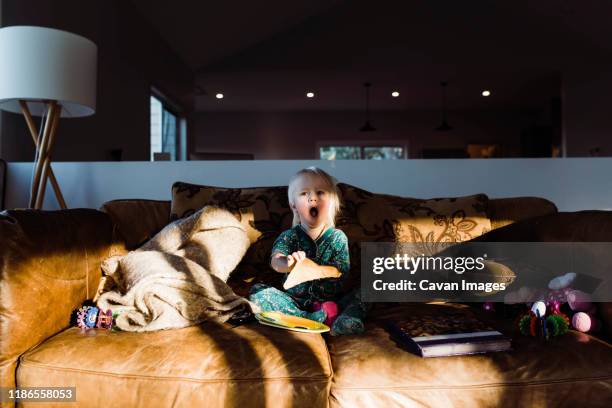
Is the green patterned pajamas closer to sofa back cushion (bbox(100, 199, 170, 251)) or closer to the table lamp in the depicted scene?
sofa back cushion (bbox(100, 199, 170, 251))

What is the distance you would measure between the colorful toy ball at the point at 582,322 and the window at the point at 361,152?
8.43 metres

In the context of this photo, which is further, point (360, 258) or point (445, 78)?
point (445, 78)

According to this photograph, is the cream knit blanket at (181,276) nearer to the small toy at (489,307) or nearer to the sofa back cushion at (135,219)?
the sofa back cushion at (135,219)

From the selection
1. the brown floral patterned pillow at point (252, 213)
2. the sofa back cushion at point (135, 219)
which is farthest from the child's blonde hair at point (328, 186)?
the sofa back cushion at point (135, 219)

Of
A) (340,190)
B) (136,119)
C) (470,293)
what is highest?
(136,119)

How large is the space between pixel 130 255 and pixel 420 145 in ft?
28.2

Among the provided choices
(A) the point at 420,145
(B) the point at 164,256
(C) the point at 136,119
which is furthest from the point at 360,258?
(A) the point at 420,145

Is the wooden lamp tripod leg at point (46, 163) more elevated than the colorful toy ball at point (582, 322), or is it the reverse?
the wooden lamp tripod leg at point (46, 163)

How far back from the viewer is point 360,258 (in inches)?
66.9

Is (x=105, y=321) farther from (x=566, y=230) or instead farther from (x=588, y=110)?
(x=588, y=110)

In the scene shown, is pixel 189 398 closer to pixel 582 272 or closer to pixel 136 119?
pixel 582 272

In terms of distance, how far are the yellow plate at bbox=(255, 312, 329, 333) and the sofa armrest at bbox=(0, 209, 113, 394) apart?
1.82 feet

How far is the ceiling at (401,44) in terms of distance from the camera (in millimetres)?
6477

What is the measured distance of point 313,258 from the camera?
1573mm
